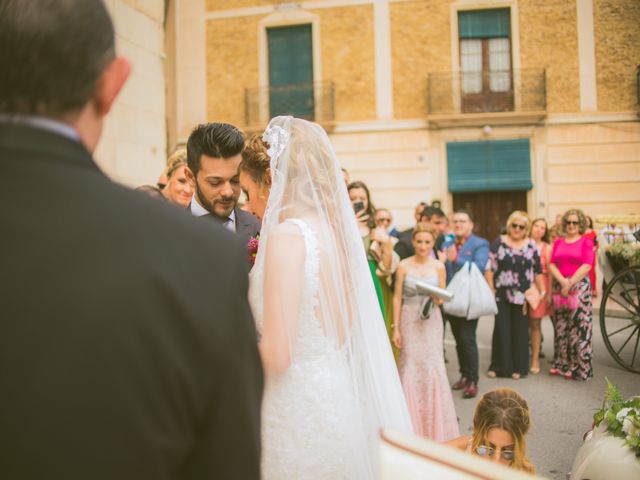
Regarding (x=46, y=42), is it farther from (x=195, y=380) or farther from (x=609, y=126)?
(x=609, y=126)

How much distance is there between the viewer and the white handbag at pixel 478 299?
571 centimetres

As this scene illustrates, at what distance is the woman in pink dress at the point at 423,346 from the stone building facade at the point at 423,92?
9.85 m

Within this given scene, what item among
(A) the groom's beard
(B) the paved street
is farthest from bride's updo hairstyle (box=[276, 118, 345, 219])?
(B) the paved street

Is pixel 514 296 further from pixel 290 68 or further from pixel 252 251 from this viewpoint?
pixel 290 68

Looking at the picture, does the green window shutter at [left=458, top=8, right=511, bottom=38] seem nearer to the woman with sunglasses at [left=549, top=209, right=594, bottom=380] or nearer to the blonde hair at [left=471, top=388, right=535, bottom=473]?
the woman with sunglasses at [left=549, top=209, right=594, bottom=380]

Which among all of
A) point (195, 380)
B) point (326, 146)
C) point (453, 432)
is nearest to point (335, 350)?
point (326, 146)

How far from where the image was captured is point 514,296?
6418 mm

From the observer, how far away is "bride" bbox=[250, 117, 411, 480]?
1938 millimetres

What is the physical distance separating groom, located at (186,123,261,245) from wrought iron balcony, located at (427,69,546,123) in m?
12.6

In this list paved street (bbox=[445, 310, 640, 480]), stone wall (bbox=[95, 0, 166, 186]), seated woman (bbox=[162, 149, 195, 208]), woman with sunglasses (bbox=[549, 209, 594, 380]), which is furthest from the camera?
woman with sunglasses (bbox=[549, 209, 594, 380])

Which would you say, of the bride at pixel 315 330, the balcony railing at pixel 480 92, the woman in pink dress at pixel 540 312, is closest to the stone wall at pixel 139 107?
the bride at pixel 315 330

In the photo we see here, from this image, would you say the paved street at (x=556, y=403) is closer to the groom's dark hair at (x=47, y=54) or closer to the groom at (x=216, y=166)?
the groom at (x=216, y=166)

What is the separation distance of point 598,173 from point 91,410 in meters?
15.1

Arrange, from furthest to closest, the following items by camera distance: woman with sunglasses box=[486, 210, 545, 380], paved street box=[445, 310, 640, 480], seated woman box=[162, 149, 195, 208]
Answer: woman with sunglasses box=[486, 210, 545, 380]
paved street box=[445, 310, 640, 480]
seated woman box=[162, 149, 195, 208]
